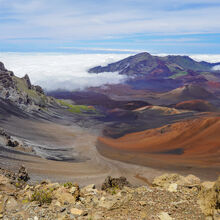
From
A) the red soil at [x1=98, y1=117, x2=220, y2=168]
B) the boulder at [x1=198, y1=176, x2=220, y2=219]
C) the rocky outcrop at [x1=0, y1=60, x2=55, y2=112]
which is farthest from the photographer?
the rocky outcrop at [x1=0, y1=60, x2=55, y2=112]

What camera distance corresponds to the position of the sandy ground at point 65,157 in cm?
4107

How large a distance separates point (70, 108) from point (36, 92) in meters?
20.0

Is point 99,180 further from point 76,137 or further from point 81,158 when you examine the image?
point 76,137

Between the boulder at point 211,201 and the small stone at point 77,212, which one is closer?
the boulder at point 211,201

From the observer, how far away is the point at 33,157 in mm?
48719

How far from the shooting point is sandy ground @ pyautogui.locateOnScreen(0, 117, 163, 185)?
135ft

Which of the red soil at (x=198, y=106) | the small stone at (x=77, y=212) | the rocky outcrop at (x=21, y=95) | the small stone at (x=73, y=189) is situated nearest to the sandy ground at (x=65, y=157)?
the rocky outcrop at (x=21, y=95)

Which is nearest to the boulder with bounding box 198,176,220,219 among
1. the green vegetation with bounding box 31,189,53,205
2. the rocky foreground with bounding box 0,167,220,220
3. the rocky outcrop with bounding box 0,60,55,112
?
the rocky foreground with bounding box 0,167,220,220

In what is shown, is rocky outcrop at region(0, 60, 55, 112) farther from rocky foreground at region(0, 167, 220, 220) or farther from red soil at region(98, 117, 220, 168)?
rocky foreground at region(0, 167, 220, 220)

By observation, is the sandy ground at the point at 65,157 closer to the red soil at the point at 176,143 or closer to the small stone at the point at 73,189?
the red soil at the point at 176,143

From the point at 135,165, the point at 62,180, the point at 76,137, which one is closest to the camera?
the point at 62,180

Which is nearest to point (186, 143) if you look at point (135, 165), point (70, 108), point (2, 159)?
point (135, 165)

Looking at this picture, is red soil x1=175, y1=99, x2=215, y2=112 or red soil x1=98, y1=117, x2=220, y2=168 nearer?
red soil x1=98, y1=117, x2=220, y2=168

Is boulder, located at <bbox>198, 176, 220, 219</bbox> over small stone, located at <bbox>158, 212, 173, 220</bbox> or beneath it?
over
